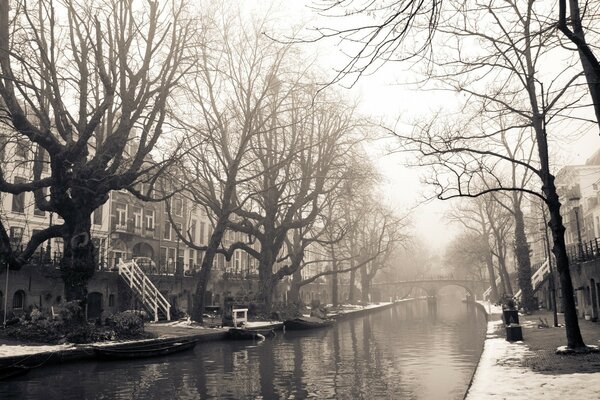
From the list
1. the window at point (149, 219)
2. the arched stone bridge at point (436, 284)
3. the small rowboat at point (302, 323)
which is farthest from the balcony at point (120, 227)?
the arched stone bridge at point (436, 284)

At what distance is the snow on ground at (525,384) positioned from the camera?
7.98m

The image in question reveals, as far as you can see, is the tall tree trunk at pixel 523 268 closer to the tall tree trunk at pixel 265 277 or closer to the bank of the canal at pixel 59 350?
the tall tree trunk at pixel 265 277

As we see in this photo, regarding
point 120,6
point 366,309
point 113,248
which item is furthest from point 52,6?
point 366,309

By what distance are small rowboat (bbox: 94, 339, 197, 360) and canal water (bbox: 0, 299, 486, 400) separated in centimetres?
27

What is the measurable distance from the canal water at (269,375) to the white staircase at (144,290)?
27.0 feet

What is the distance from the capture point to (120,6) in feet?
63.4

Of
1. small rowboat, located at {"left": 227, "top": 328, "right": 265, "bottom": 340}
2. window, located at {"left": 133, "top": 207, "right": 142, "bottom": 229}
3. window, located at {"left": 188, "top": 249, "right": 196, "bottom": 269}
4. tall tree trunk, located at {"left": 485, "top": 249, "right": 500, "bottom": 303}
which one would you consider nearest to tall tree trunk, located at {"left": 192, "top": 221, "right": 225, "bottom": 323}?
small rowboat, located at {"left": 227, "top": 328, "right": 265, "bottom": 340}

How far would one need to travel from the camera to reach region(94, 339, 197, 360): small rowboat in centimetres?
1653

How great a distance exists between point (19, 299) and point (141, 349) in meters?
15.9

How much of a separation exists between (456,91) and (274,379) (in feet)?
30.7

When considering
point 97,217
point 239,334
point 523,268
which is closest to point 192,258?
point 97,217

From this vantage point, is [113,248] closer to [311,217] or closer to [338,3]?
[311,217]

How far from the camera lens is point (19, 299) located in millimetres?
29312

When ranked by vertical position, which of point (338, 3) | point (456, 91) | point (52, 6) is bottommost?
point (338, 3)
